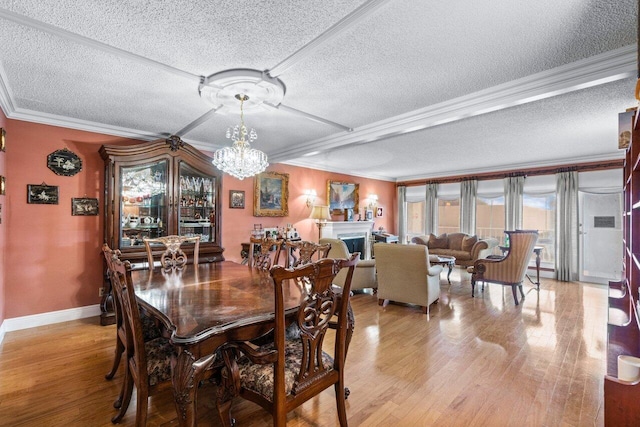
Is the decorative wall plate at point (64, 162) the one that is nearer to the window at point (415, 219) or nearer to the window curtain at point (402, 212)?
the window curtain at point (402, 212)

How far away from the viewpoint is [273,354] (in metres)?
1.41

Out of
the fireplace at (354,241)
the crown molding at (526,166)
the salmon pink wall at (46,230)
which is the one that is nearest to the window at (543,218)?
the crown molding at (526,166)

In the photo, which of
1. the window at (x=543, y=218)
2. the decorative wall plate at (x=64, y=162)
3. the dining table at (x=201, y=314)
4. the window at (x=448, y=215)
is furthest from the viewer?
the window at (x=448, y=215)

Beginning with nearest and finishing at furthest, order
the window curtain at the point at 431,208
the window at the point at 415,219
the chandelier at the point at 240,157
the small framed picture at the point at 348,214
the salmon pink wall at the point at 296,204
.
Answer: the chandelier at the point at 240,157 → the salmon pink wall at the point at 296,204 → the small framed picture at the point at 348,214 → the window curtain at the point at 431,208 → the window at the point at 415,219

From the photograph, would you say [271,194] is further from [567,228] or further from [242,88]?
[567,228]

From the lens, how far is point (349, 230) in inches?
285

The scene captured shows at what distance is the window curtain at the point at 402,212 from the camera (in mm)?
8797

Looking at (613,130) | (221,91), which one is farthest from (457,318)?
(221,91)

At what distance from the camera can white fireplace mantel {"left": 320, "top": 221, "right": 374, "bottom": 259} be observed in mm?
6747

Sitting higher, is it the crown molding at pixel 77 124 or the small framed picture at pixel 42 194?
the crown molding at pixel 77 124

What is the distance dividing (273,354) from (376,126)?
3.01m

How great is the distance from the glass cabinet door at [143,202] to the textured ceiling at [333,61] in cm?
61

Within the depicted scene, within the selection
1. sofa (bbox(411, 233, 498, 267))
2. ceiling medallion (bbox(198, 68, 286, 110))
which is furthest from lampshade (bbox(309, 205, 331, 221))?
ceiling medallion (bbox(198, 68, 286, 110))

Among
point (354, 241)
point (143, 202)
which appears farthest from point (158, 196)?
point (354, 241)
